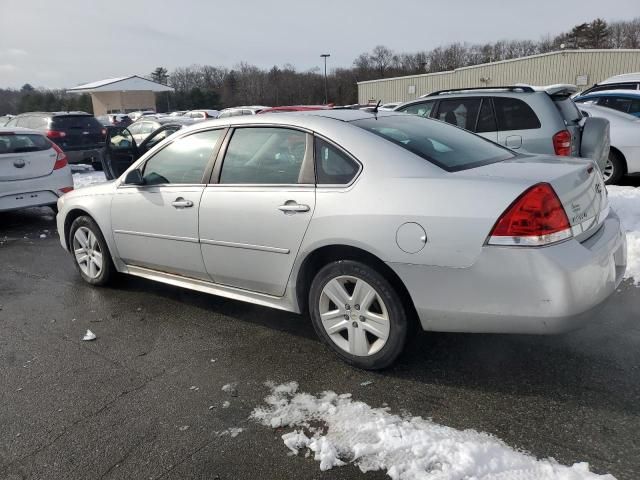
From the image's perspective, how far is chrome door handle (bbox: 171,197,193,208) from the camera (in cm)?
400

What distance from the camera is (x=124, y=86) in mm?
63531

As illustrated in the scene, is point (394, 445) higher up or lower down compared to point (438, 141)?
lower down

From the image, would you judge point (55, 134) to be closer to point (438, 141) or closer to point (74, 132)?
point (74, 132)

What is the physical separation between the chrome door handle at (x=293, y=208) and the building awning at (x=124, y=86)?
215 ft

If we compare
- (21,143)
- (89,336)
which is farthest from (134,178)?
(21,143)

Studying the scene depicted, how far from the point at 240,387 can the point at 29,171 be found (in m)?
6.41

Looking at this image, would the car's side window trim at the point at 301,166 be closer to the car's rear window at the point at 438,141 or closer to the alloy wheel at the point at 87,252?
the car's rear window at the point at 438,141

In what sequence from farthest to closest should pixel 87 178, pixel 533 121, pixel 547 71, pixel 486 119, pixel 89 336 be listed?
pixel 547 71 < pixel 87 178 < pixel 486 119 < pixel 533 121 < pixel 89 336

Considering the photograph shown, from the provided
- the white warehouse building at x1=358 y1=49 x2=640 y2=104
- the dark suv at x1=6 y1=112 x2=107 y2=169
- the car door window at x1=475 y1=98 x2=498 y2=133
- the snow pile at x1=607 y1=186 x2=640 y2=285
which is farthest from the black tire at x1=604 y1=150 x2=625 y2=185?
the white warehouse building at x1=358 y1=49 x2=640 y2=104

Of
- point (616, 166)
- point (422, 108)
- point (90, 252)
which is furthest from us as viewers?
point (616, 166)

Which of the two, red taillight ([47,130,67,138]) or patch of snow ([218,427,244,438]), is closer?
patch of snow ([218,427,244,438])

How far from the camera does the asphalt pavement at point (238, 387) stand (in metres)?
2.55

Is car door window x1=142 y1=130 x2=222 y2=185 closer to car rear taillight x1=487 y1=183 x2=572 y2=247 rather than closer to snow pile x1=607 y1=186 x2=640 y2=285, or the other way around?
car rear taillight x1=487 y1=183 x2=572 y2=247

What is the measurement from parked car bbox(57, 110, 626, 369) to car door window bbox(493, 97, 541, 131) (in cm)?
282
